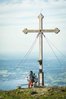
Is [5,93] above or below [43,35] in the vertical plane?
below

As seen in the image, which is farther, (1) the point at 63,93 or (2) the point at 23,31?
(2) the point at 23,31

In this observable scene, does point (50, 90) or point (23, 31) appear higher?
point (23, 31)

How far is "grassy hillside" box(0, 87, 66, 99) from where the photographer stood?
30.9 meters

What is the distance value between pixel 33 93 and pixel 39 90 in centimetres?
50

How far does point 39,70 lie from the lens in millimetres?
33781

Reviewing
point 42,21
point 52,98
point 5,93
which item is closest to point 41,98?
point 52,98

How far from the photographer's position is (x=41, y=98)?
30469mm

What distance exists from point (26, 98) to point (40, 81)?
3.13 meters

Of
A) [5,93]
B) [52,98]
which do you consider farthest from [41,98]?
[5,93]

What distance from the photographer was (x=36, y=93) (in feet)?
105

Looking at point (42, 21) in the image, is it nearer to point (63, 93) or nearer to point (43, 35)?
point (43, 35)

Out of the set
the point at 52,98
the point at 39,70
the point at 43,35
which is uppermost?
the point at 43,35

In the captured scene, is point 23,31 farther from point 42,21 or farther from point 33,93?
point 33,93

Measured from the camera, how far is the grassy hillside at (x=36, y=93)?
30875 millimetres
